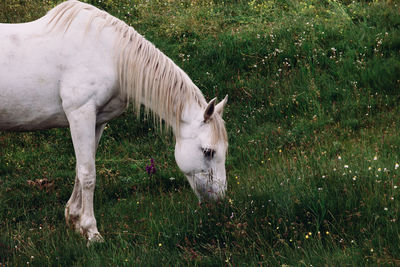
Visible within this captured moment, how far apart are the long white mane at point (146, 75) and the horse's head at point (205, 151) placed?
75 mm

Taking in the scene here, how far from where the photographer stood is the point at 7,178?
6.74m

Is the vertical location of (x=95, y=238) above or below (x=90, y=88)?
below

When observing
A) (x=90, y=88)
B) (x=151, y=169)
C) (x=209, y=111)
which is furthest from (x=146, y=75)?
(x=151, y=169)

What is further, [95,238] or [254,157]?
[254,157]

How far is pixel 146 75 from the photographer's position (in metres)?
5.07

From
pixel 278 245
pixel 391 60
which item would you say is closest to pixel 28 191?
pixel 278 245

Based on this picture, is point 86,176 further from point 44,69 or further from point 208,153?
point 208,153

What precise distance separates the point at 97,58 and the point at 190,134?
1250 mm

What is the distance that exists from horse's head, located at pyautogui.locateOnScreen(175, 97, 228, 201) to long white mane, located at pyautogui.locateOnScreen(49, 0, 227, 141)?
8 cm

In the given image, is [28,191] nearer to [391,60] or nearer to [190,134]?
[190,134]

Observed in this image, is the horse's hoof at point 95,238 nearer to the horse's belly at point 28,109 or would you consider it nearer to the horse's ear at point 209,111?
the horse's belly at point 28,109

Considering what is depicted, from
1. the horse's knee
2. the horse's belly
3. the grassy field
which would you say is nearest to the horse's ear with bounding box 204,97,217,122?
the grassy field

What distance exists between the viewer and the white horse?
16.3 ft

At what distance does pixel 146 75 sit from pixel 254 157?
2034mm
